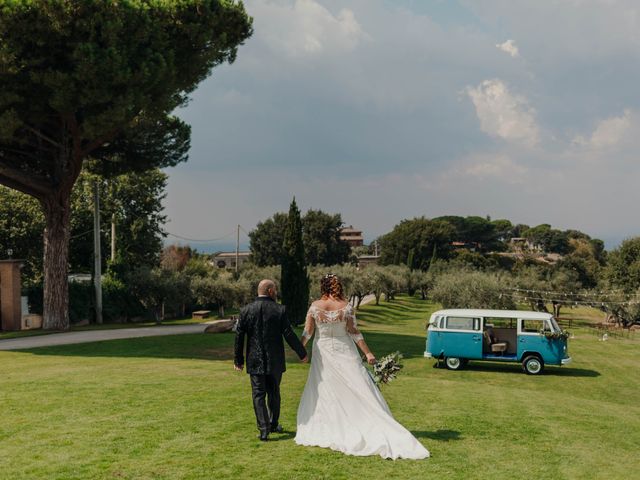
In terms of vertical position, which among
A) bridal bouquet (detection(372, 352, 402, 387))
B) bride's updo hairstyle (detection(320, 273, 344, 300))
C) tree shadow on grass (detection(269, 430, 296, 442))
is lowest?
tree shadow on grass (detection(269, 430, 296, 442))

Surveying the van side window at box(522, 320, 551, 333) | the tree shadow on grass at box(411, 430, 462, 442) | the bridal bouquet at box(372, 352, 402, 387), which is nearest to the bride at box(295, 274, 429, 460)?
the bridal bouquet at box(372, 352, 402, 387)

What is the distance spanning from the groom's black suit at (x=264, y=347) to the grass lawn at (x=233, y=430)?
0.62 meters

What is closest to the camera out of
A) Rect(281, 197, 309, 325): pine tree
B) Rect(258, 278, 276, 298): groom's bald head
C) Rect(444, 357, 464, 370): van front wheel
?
Rect(258, 278, 276, 298): groom's bald head

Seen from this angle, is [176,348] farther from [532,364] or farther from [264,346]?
[264,346]

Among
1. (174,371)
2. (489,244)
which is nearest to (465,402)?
(174,371)

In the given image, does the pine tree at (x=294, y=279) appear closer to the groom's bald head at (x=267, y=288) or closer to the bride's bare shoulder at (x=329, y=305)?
the bride's bare shoulder at (x=329, y=305)

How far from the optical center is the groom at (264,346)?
26.8ft

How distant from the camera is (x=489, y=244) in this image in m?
148

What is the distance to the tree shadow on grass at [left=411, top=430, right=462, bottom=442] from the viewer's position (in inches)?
348

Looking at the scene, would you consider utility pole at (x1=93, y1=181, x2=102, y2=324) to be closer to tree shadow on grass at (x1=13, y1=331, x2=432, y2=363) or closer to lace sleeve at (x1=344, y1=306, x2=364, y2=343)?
tree shadow on grass at (x1=13, y1=331, x2=432, y2=363)

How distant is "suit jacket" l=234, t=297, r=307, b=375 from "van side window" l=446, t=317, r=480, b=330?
15.1 metres

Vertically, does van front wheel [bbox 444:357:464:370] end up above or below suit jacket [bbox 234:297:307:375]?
below

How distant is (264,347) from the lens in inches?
322

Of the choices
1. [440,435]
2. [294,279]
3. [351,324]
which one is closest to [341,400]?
[351,324]
